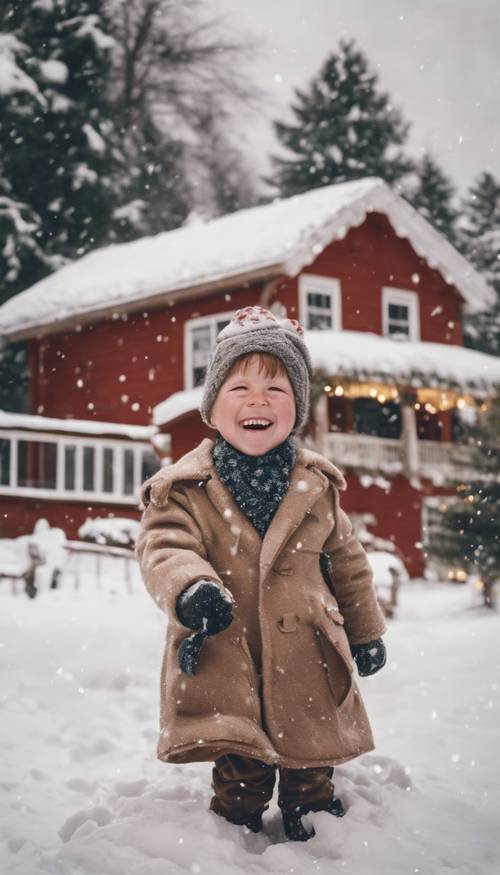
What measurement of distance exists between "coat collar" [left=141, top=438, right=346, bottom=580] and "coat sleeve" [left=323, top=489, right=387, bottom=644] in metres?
0.16

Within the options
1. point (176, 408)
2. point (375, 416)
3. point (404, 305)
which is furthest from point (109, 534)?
point (404, 305)

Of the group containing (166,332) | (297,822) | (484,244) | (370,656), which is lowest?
(297,822)

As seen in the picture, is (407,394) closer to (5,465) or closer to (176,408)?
(176,408)

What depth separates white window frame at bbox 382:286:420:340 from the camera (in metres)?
16.3

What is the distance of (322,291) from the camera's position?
15438 millimetres

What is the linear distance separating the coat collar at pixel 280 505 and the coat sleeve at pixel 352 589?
159 millimetres

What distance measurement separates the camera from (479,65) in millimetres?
7113

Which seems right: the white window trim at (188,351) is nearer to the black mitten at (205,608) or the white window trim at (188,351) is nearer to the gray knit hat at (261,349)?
the gray knit hat at (261,349)

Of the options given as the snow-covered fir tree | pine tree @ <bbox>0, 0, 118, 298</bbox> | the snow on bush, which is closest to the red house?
pine tree @ <bbox>0, 0, 118, 298</bbox>

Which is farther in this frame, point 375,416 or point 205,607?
point 375,416

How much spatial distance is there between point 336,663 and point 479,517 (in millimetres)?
6951

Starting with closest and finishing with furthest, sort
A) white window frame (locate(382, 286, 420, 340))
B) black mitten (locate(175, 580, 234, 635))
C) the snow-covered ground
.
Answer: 1. black mitten (locate(175, 580, 234, 635))
2. the snow-covered ground
3. white window frame (locate(382, 286, 420, 340))

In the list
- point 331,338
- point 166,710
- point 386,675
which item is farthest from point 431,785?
point 331,338

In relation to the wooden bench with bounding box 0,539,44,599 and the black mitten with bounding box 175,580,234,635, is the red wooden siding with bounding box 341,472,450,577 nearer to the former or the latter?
the wooden bench with bounding box 0,539,44,599
